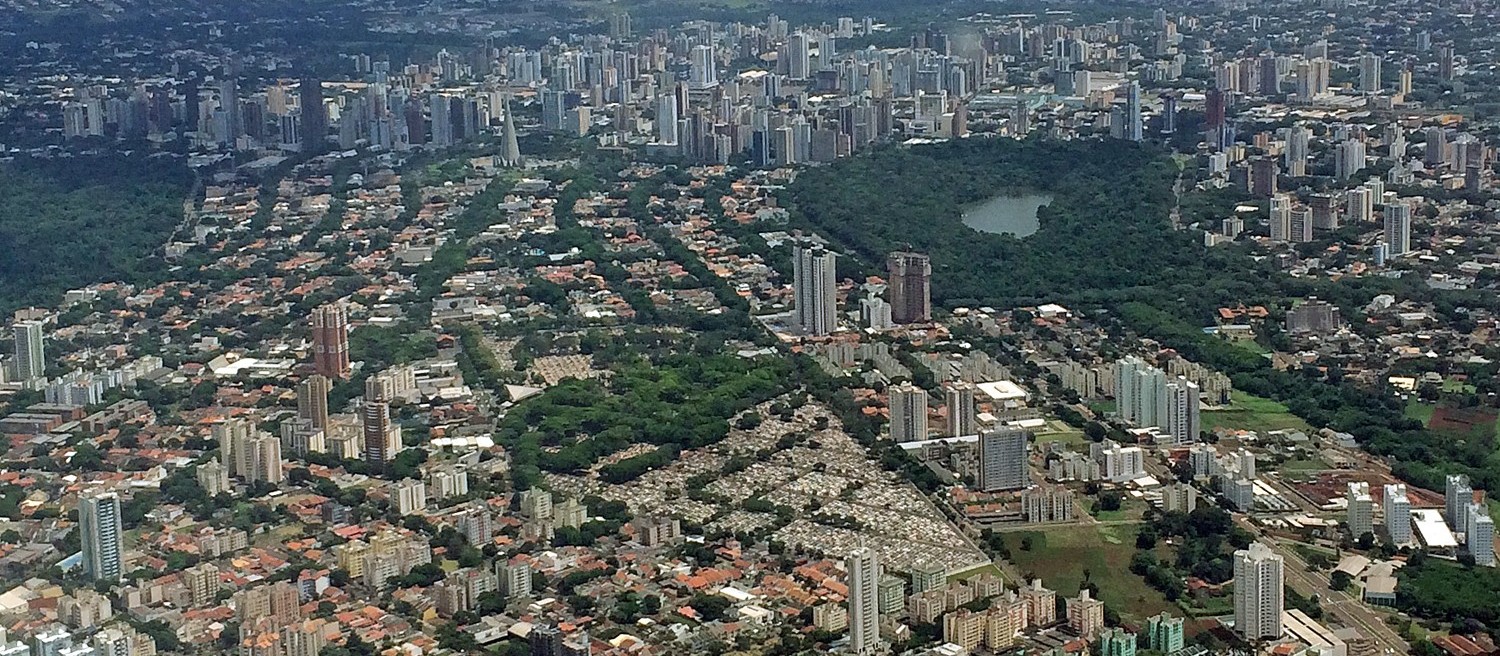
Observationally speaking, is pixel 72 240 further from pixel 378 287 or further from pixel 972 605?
pixel 972 605

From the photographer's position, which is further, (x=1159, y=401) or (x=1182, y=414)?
(x=1159, y=401)

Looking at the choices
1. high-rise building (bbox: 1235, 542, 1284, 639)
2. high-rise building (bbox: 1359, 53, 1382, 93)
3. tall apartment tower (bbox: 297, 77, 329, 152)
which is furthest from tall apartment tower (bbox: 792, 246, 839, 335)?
high-rise building (bbox: 1359, 53, 1382, 93)

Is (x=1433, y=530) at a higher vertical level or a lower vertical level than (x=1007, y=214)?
lower

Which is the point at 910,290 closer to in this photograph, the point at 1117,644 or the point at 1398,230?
the point at 1398,230

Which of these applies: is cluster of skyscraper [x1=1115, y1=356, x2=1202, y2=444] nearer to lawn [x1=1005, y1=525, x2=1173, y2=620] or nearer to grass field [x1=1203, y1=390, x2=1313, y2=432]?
grass field [x1=1203, y1=390, x2=1313, y2=432]

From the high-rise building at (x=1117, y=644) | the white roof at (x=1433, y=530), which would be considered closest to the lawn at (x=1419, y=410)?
the white roof at (x=1433, y=530)

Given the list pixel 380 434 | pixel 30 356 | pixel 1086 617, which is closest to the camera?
pixel 1086 617

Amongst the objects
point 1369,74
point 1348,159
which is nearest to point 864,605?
point 1348,159
